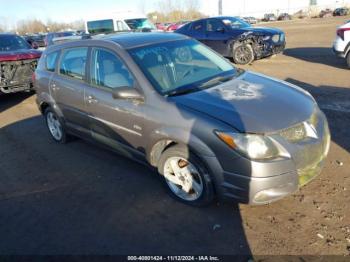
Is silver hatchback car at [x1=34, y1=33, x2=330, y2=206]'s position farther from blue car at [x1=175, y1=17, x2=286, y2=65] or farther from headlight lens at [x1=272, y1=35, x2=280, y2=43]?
headlight lens at [x1=272, y1=35, x2=280, y2=43]

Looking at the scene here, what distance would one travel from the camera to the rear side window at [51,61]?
5.34 metres

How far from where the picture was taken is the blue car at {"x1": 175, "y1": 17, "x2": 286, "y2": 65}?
11586mm

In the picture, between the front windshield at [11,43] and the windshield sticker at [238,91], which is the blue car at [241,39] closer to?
the front windshield at [11,43]

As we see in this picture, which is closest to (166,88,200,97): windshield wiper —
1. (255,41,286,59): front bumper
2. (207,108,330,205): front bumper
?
(207,108,330,205): front bumper

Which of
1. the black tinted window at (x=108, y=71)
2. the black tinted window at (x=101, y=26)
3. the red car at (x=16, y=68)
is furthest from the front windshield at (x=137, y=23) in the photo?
the black tinted window at (x=108, y=71)

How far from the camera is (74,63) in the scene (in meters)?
4.83

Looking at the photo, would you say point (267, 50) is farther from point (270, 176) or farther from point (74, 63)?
point (270, 176)

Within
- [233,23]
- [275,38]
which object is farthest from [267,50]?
[233,23]

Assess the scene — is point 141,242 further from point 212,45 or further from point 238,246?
point 212,45

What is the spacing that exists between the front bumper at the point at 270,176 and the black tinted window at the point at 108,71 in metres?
1.49

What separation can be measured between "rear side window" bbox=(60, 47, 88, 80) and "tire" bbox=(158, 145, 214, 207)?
6.03 ft

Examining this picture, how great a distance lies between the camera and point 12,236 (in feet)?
11.3

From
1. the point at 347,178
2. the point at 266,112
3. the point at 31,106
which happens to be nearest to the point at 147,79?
the point at 266,112

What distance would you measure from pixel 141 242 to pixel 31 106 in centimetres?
680
